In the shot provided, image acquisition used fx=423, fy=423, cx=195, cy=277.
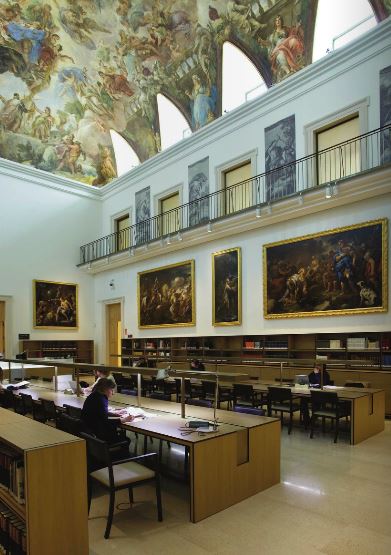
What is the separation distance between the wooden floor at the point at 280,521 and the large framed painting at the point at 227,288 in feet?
28.7

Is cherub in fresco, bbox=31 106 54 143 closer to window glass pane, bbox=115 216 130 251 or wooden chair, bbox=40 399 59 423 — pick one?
window glass pane, bbox=115 216 130 251

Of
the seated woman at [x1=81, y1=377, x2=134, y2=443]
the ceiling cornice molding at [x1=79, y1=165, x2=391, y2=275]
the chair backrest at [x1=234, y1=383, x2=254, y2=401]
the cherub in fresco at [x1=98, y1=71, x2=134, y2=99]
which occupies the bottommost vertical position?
the chair backrest at [x1=234, y1=383, x2=254, y2=401]

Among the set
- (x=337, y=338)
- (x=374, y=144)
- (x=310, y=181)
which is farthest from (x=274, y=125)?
(x=337, y=338)

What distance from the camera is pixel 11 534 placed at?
3.66 m

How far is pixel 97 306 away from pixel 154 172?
7.47m

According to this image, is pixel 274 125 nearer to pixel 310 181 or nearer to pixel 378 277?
pixel 310 181

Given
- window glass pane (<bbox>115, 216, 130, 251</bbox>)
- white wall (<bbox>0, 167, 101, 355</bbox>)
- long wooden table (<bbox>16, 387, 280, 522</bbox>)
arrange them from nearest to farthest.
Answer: long wooden table (<bbox>16, 387, 280, 522</bbox>) < white wall (<bbox>0, 167, 101, 355</bbox>) < window glass pane (<bbox>115, 216, 130, 251</bbox>)

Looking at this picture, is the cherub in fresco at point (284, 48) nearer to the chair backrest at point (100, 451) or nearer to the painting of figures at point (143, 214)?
the painting of figures at point (143, 214)

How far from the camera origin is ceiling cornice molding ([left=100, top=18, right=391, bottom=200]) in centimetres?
1180

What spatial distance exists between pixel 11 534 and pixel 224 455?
2217mm

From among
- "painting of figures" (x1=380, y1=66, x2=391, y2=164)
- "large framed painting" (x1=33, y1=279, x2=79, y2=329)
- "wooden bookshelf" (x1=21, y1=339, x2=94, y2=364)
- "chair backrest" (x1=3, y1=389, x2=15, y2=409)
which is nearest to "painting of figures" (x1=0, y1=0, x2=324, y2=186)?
"painting of figures" (x1=380, y1=66, x2=391, y2=164)

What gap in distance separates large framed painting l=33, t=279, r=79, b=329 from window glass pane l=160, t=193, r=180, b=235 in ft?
19.5

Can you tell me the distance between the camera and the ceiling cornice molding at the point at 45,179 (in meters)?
19.4

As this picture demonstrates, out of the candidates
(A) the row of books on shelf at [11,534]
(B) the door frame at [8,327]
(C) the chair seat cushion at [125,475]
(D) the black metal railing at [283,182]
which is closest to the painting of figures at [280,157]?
(D) the black metal railing at [283,182]
